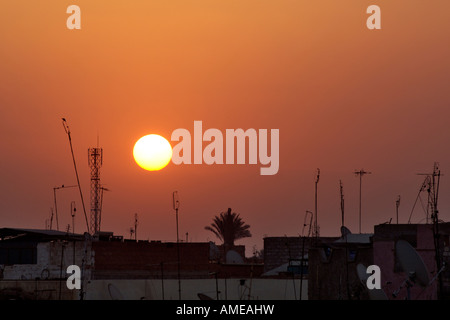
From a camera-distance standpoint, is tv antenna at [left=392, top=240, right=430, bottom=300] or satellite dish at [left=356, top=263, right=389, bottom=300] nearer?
tv antenna at [left=392, top=240, right=430, bottom=300]

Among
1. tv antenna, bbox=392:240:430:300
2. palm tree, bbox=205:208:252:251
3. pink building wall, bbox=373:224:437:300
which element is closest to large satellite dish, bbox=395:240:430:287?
tv antenna, bbox=392:240:430:300

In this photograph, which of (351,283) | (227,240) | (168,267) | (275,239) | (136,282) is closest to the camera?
(351,283)

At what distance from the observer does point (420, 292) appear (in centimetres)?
3241

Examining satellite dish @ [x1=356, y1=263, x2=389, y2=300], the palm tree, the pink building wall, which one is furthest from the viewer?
the palm tree

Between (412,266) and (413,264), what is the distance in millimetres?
94

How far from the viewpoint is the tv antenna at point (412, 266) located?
28.8 m

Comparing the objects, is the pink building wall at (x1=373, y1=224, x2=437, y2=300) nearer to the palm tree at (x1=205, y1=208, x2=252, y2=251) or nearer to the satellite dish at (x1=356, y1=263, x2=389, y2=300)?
the satellite dish at (x1=356, y1=263, x2=389, y2=300)

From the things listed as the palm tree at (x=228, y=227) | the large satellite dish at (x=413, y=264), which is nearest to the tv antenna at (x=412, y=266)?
the large satellite dish at (x=413, y=264)

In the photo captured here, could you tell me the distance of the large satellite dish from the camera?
28.9 meters

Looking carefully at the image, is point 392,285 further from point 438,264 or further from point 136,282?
point 136,282
